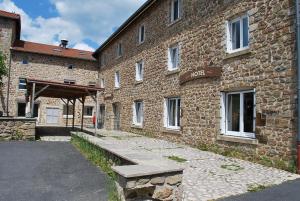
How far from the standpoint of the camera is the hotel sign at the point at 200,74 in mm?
9273

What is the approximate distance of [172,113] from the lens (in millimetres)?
12672

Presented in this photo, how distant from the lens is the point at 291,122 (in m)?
6.66

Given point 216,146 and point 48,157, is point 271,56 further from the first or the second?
A: point 48,157

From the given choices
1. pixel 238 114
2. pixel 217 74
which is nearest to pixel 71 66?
pixel 217 74

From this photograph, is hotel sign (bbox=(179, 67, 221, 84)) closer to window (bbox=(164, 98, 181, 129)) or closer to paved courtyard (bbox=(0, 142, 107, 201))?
window (bbox=(164, 98, 181, 129))

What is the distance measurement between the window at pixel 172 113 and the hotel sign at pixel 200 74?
134cm

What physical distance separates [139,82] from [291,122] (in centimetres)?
1027

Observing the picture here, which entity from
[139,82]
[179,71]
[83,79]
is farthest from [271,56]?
[83,79]

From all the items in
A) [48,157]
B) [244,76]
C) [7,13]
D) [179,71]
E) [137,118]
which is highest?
[7,13]

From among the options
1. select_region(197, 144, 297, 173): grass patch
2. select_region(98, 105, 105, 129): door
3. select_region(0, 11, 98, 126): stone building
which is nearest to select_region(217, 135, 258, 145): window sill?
select_region(197, 144, 297, 173): grass patch

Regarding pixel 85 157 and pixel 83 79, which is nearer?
pixel 85 157

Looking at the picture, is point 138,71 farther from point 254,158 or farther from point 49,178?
point 49,178

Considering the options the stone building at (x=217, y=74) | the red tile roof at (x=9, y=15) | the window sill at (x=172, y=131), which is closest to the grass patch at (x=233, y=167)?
the stone building at (x=217, y=74)

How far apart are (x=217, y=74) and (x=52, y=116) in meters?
19.2
